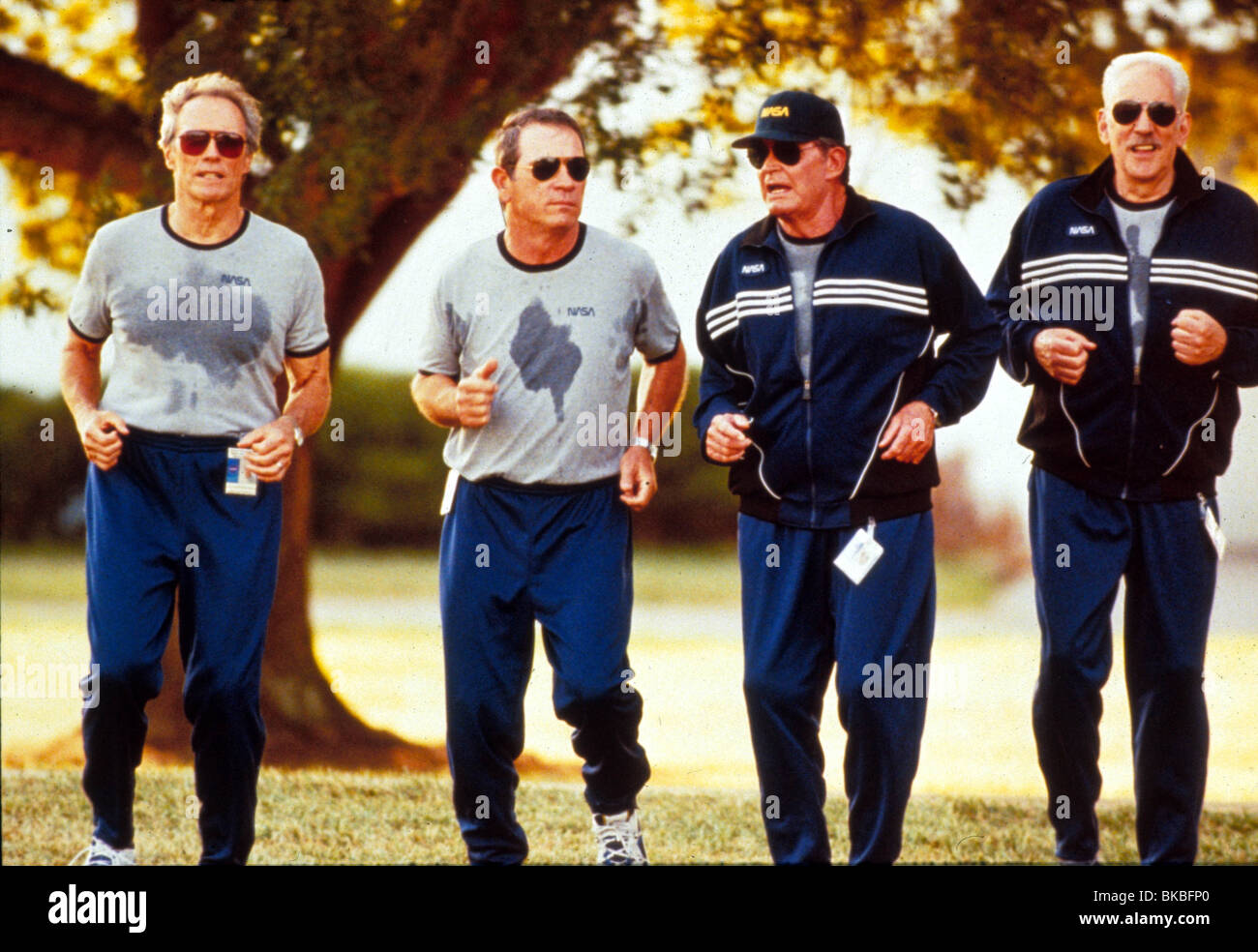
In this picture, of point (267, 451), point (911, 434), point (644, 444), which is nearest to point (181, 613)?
point (267, 451)

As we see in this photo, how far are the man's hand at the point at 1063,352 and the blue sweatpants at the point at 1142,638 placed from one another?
361 mm

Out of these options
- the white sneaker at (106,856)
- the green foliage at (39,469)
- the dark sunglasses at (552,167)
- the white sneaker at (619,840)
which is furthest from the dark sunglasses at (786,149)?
the green foliage at (39,469)

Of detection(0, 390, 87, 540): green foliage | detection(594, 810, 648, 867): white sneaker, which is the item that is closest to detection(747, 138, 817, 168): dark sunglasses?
detection(594, 810, 648, 867): white sneaker

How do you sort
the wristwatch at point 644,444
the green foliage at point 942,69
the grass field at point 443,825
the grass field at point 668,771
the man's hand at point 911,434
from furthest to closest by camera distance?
1. the green foliage at point 942,69
2. the grass field at point 668,771
3. the grass field at point 443,825
4. the wristwatch at point 644,444
5. the man's hand at point 911,434

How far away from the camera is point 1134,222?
5.11 metres

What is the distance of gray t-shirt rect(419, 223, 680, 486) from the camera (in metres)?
5.06

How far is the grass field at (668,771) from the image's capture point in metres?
6.03

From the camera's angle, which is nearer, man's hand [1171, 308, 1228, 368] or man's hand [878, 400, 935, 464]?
man's hand [878, 400, 935, 464]

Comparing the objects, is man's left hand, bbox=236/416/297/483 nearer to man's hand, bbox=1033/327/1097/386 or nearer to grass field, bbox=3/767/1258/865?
grass field, bbox=3/767/1258/865

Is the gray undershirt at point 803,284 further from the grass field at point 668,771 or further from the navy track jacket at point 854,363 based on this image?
the grass field at point 668,771

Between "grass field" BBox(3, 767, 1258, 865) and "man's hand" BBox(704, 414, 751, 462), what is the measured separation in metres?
1.67

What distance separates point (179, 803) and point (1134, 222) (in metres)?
4.27

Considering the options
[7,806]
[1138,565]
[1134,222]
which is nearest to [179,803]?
[7,806]
